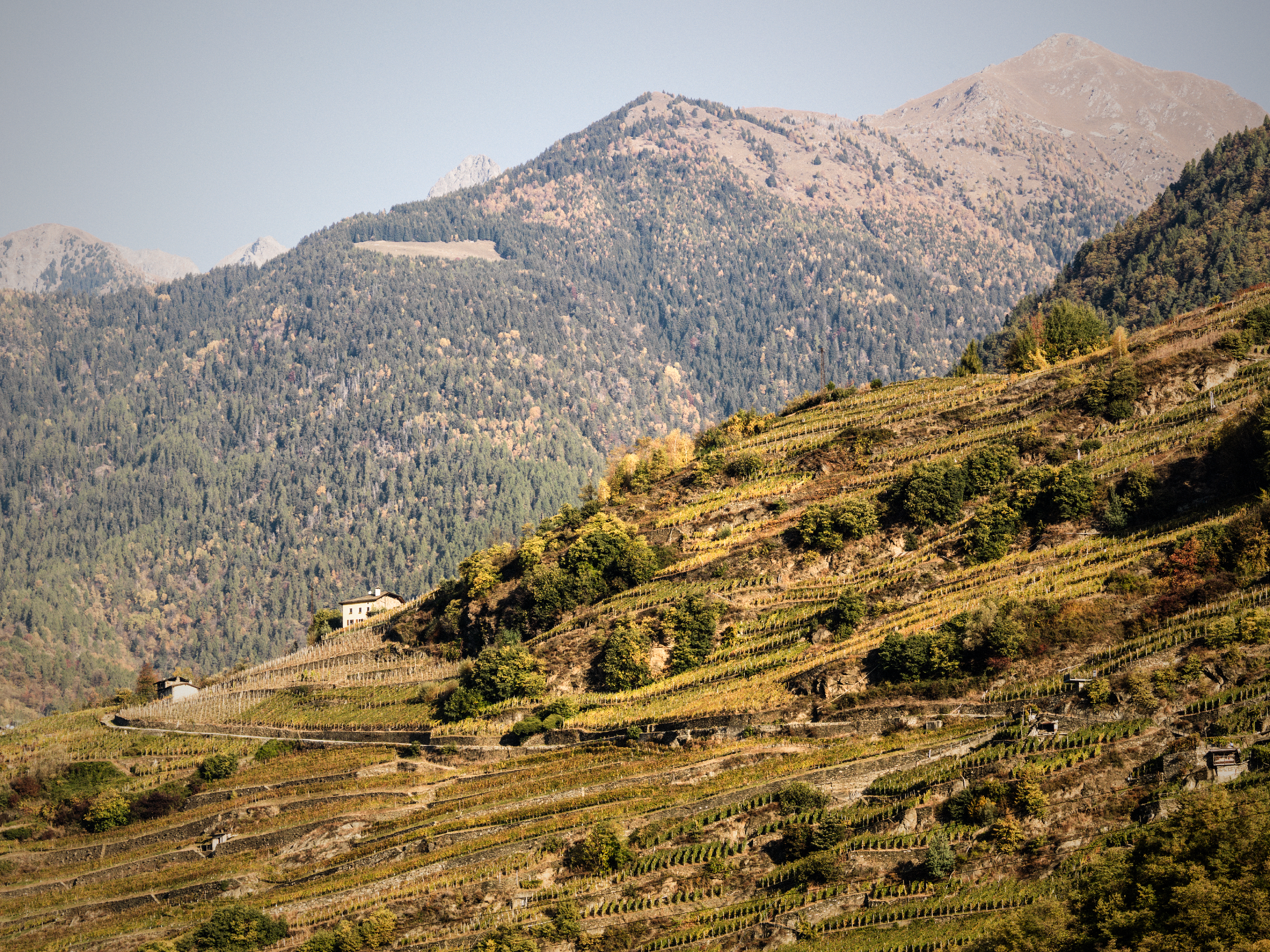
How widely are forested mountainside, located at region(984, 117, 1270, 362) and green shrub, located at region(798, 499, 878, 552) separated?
264ft

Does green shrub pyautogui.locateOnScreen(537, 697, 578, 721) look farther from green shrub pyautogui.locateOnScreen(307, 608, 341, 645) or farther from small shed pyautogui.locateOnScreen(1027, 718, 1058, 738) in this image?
green shrub pyautogui.locateOnScreen(307, 608, 341, 645)

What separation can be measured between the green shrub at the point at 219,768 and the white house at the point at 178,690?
81.2ft

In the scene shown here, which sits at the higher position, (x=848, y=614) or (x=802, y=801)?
(x=848, y=614)

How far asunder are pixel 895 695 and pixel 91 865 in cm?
4931

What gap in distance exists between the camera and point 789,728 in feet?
236

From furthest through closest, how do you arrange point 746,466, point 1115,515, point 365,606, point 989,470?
1. point 365,606
2. point 746,466
3. point 989,470
4. point 1115,515

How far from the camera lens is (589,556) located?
9812 centimetres

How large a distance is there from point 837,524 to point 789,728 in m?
21.6

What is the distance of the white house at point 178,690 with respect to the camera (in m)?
118

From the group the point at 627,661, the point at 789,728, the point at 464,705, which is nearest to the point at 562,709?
the point at 627,661

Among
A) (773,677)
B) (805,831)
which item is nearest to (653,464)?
(773,677)

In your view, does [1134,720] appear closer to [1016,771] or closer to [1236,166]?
[1016,771]

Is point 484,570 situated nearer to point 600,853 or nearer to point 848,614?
point 848,614

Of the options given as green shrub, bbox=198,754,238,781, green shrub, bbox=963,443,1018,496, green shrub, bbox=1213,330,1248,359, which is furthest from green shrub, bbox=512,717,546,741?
green shrub, bbox=1213,330,1248,359
